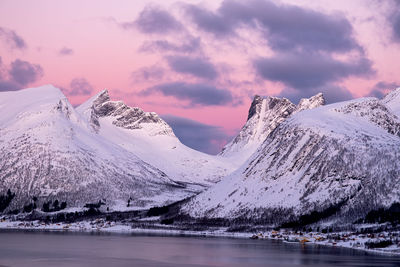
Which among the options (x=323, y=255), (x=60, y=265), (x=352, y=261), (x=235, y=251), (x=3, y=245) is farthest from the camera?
(x=3, y=245)

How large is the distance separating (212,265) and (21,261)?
128 feet

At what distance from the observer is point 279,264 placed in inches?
5330

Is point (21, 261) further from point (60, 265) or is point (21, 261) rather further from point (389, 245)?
point (389, 245)

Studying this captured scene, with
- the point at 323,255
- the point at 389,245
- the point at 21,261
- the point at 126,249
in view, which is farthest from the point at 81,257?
Result: the point at 389,245

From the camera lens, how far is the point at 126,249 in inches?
6757

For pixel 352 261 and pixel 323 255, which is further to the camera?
pixel 323 255

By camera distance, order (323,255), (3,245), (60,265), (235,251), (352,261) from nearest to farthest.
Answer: (60,265) < (352,261) < (323,255) < (235,251) < (3,245)

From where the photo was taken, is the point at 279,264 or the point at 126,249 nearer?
the point at 279,264

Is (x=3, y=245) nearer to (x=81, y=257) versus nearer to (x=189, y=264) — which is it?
(x=81, y=257)

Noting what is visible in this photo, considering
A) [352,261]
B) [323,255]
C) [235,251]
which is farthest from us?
[235,251]

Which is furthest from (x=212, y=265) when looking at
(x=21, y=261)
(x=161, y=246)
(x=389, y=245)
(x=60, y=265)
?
(x=389, y=245)

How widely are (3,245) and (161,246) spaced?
4315 cm

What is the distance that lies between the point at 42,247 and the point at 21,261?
4235 centimetres

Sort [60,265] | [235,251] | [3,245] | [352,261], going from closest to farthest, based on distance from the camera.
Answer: [60,265] → [352,261] → [235,251] → [3,245]
